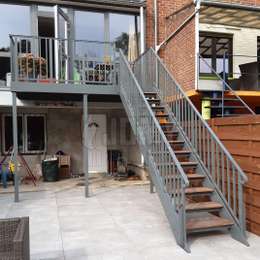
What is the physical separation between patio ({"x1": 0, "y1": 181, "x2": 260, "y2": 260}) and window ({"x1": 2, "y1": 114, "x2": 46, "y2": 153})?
271 centimetres

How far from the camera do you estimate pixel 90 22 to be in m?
9.74

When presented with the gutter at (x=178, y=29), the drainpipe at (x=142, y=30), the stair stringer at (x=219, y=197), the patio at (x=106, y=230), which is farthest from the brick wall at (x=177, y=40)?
the patio at (x=106, y=230)

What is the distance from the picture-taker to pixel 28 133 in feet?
34.9

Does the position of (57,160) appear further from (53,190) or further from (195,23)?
(195,23)

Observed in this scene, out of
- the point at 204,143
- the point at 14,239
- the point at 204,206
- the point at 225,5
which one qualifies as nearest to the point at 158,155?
the point at 204,143

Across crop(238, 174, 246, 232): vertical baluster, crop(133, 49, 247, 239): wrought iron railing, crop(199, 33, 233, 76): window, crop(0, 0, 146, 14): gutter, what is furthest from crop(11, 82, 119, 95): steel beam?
crop(238, 174, 246, 232): vertical baluster

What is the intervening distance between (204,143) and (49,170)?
5.54 metres

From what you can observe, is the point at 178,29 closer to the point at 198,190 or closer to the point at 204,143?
the point at 204,143

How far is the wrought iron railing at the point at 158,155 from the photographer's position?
4.45 m

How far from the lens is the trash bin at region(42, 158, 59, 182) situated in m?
9.81

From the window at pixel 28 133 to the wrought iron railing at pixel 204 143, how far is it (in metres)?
4.27

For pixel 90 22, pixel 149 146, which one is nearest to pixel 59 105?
pixel 90 22

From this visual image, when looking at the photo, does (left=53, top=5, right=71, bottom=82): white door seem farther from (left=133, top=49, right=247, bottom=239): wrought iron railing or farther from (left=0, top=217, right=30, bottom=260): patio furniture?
(left=0, top=217, right=30, bottom=260): patio furniture

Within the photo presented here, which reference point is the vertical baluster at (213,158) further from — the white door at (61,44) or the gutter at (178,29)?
the white door at (61,44)
